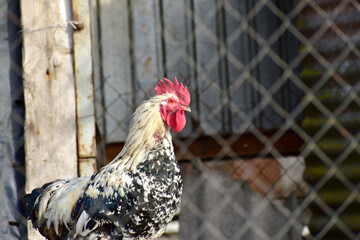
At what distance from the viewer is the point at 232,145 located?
2.42 m

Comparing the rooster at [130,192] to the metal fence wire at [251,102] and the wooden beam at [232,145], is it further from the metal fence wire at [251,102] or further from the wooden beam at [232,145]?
the wooden beam at [232,145]

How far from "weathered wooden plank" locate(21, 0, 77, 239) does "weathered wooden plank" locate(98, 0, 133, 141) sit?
2.70ft

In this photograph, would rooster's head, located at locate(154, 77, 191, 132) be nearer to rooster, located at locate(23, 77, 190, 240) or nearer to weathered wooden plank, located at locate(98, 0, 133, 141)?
rooster, located at locate(23, 77, 190, 240)

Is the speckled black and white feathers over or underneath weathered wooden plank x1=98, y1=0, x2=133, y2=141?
underneath

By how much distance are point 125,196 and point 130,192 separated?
2cm

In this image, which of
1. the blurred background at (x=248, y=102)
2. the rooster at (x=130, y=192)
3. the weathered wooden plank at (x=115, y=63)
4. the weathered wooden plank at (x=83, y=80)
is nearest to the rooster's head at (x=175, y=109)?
the rooster at (x=130, y=192)

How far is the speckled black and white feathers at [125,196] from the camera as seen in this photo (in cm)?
132

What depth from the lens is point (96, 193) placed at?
1.35 metres

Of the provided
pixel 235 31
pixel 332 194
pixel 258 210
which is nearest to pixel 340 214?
pixel 332 194

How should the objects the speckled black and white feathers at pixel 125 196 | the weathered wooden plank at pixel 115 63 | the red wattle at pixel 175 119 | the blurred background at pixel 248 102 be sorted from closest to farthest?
the speckled black and white feathers at pixel 125 196 → the red wattle at pixel 175 119 → the blurred background at pixel 248 102 → the weathered wooden plank at pixel 115 63

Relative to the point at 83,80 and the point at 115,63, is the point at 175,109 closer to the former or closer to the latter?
the point at 83,80

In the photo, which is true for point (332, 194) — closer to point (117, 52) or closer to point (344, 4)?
point (344, 4)

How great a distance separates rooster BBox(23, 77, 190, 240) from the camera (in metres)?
1.32

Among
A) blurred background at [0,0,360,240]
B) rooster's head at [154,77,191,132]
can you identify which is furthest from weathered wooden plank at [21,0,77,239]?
blurred background at [0,0,360,240]
